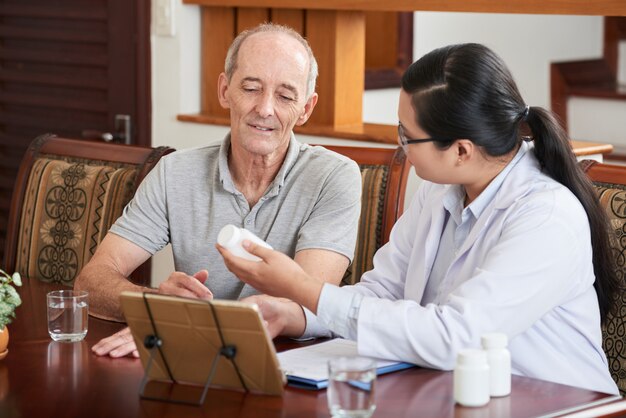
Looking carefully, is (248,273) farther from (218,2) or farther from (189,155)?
(218,2)

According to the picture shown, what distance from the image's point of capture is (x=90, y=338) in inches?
75.3

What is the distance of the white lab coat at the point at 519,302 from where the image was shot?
166cm

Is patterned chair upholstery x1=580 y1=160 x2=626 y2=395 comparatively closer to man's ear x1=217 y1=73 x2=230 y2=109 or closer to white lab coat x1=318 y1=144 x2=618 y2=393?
white lab coat x1=318 y1=144 x2=618 y2=393

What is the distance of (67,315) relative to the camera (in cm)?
189

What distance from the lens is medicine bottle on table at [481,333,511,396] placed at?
1.53 meters

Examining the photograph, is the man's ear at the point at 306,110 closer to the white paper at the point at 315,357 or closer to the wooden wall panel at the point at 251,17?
the white paper at the point at 315,357

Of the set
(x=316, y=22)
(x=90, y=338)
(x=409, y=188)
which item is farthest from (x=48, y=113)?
(x=90, y=338)

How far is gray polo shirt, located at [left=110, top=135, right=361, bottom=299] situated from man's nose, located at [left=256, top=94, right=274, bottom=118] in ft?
0.41

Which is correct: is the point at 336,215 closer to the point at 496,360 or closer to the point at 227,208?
the point at 227,208

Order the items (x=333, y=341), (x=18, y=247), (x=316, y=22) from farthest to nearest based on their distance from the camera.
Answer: (x=316, y=22), (x=18, y=247), (x=333, y=341)

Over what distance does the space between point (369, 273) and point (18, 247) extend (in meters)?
1.15

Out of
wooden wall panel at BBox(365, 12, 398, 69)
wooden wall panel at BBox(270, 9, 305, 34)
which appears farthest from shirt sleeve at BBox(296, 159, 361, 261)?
wooden wall panel at BBox(365, 12, 398, 69)

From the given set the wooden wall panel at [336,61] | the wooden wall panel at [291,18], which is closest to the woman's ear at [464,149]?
the wooden wall panel at [336,61]

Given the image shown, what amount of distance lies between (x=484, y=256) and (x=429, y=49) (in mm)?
3049
